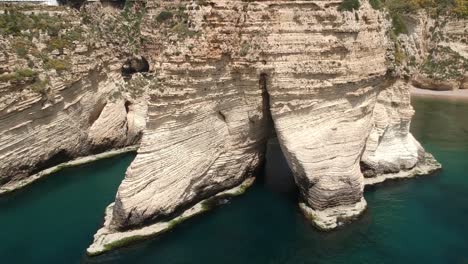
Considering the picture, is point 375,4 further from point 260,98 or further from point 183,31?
point 183,31

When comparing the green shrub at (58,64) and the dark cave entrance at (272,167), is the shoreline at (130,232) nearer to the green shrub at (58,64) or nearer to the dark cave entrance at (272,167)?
the dark cave entrance at (272,167)

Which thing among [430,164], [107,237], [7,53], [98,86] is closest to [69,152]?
[98,86]

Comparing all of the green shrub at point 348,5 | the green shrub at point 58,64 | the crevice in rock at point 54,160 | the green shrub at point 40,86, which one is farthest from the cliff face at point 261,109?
the green shrub at point 58,64

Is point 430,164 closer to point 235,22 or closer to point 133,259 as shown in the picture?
point 235,22

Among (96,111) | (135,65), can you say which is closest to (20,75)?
(96,111)

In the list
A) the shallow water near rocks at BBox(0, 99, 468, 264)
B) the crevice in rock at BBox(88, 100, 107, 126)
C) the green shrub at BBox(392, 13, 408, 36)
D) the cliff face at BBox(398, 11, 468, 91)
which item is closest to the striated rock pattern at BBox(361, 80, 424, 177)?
the shallow water near rocks at BBox(0, 99, 468, 264)

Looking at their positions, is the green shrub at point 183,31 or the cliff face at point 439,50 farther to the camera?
the cliff face at point 439,50
